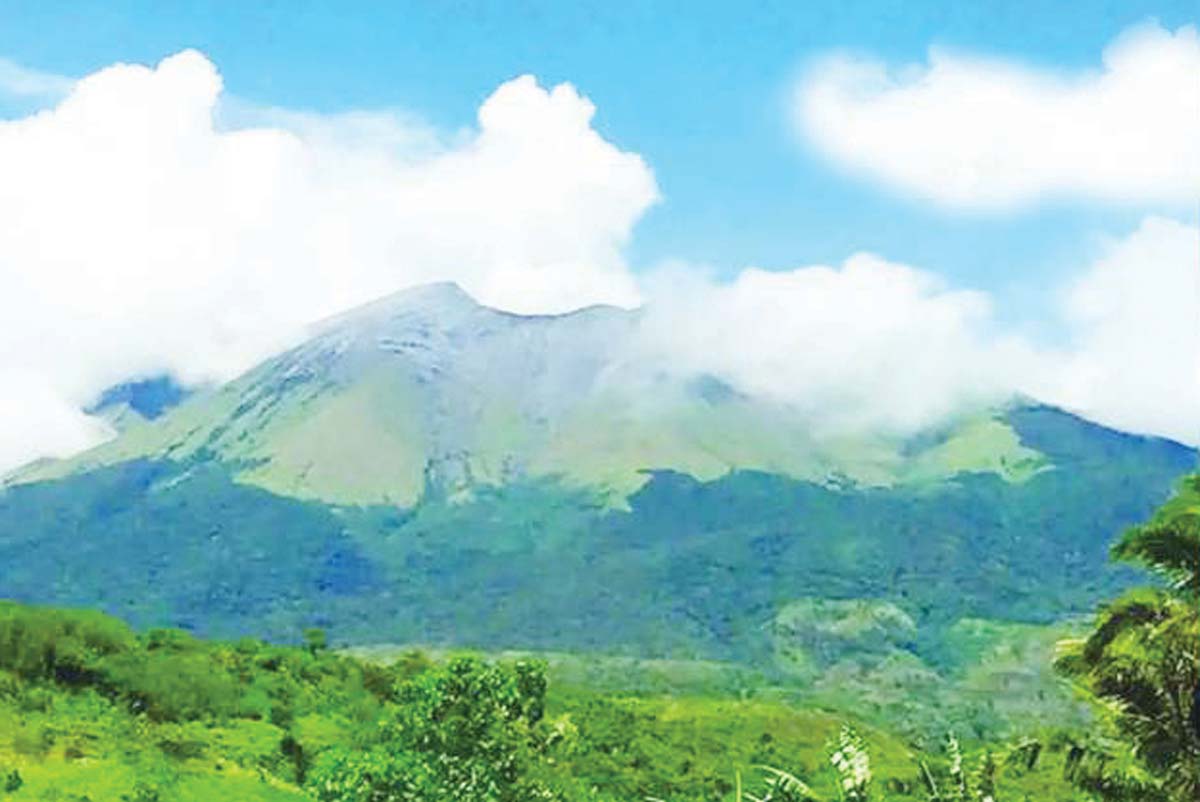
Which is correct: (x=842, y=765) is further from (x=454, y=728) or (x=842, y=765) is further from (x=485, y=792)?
(x=454, y=728)

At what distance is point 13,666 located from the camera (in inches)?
3061

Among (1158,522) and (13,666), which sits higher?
(1158,522)

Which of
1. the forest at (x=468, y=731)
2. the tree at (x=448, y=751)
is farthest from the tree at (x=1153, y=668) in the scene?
the tree at (x=448, y=751)

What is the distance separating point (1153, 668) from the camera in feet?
75.3

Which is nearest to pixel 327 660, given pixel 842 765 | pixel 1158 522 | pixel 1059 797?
pixel 1059 797

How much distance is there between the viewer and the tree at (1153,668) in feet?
74.8

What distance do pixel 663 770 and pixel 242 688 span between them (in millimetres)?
29207

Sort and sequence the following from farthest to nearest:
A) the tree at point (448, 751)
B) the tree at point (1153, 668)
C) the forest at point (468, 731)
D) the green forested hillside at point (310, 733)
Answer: the green forested hillside at point (310, 733), the tree at point (448, 751), the forest at point (468, 731), the tree at point (1153, 668)

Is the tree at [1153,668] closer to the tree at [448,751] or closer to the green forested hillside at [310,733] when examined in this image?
the green forested hillside at [310,733]

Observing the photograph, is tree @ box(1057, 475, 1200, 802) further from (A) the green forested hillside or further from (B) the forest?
(A) the green forested hillside

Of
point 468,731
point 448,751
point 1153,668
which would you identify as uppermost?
point 1153,668

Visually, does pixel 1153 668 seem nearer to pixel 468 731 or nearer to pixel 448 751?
pixel 468 731

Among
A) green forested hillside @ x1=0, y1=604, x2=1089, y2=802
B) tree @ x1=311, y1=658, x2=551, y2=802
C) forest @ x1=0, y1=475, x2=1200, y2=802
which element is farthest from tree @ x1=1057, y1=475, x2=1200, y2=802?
tree @ x1=311, y1=658, x2=551, y2=802

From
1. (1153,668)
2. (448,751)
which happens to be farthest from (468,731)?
(1153,668)
